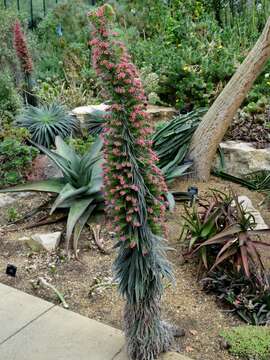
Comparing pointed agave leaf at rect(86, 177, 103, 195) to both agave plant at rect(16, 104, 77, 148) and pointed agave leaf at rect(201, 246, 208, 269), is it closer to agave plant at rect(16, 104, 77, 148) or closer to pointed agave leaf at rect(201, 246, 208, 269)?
pointed agave leaf at rect(201, 246, 208, 269)

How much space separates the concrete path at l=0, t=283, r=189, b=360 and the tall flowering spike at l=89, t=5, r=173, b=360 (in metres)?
0.19

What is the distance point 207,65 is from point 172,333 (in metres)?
4.40

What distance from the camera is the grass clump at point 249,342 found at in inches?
92.0

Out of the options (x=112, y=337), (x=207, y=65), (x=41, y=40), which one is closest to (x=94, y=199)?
(x=112, y=337)

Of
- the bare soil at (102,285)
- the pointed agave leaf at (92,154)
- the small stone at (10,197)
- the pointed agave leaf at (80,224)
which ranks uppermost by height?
the pointed agave leaf at (92,154)

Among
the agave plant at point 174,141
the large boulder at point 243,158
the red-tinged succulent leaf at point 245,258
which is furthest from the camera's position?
the large boulder at point 243,158

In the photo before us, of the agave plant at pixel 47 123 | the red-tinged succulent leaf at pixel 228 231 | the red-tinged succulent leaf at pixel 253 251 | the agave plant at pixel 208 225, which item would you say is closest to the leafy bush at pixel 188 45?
the agave plant at pixel 47 123

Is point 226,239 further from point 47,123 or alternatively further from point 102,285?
point 47,123

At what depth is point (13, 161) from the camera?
4590mm

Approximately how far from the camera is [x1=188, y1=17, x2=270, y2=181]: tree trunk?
13.7ft

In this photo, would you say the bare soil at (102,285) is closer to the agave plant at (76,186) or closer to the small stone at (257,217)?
the agave plant at (76,186)

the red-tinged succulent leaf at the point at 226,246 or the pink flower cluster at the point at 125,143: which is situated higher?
the pink flower cluster at the point at 125,143

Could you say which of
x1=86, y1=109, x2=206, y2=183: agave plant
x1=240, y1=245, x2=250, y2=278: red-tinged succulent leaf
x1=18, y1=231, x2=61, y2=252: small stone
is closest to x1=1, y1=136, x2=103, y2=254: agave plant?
x1=18, y1=231, x2=61, y2=252: small stone

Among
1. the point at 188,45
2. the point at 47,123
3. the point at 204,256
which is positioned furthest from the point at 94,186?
the point at 188,45
